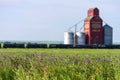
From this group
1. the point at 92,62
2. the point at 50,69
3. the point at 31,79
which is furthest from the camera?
the point at 92,62

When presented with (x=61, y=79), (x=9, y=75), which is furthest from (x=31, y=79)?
(x=9, y=75)

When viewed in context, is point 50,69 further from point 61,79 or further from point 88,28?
point 88,28

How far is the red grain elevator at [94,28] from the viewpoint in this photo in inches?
3147

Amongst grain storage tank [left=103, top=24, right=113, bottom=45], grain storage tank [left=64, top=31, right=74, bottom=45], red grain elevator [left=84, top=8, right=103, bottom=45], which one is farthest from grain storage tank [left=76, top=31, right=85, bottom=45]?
grain storage tank [left=103, top=24, right=113, bottom=45]

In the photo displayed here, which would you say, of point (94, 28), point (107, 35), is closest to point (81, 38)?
point (94, 28)

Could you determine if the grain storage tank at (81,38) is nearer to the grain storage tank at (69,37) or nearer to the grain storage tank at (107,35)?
the grain storage tank at (69,37)

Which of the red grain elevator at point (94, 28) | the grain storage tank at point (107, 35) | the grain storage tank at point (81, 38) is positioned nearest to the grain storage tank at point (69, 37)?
the grain storage tank at point (81, 38)

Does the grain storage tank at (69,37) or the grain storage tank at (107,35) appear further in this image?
the grain storage tank at (69,37)

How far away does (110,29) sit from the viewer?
83250 millimetres

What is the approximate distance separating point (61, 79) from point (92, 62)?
9.03 feet

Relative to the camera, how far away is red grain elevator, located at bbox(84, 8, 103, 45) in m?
79.9

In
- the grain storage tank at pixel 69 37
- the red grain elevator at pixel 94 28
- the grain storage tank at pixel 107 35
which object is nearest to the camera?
the red grain elevator at pixel 94 28

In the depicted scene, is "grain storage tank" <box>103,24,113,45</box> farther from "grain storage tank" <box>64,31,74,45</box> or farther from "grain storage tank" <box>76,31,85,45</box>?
"grain storage tank" <box>64,31,74,45</box>

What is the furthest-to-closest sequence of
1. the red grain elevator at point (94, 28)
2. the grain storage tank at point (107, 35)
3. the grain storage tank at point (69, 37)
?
the grain storage tank at point (69, 37), the grain storage tank at point (107, 35), the red grain elevator at point (94, 28)
